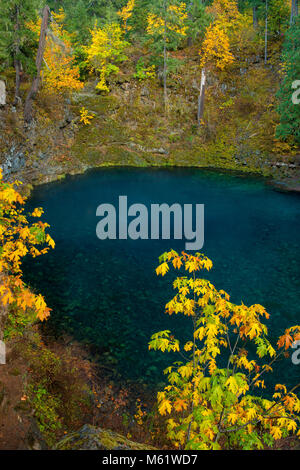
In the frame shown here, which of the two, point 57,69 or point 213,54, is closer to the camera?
point 57,69

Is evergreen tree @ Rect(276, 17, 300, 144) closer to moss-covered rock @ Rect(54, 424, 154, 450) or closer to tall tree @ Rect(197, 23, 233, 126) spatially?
tall tree @ Rect(197, 23, 233, 126)

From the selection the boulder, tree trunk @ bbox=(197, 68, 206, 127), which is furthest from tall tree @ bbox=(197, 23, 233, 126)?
the boulder

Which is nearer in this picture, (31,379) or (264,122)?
(31,379)

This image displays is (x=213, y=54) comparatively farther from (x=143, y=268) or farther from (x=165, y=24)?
(x=143, y=268)

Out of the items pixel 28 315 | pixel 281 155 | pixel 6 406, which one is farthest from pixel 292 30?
pixel 6 406

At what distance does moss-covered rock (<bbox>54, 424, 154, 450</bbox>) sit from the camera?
13.6ft

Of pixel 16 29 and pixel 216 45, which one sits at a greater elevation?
pixel 216 45

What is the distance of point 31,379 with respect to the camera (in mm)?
6793

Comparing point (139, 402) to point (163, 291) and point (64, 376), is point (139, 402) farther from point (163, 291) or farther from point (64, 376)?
point (163, 291)
